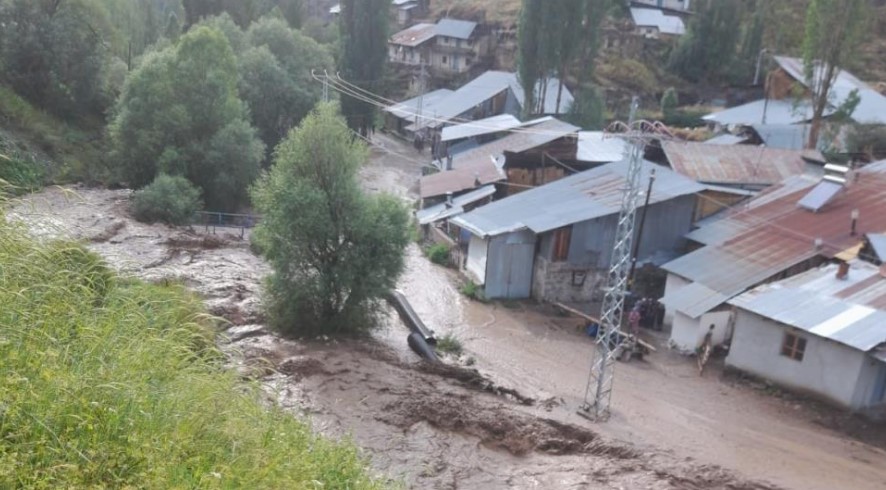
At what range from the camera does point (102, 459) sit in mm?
5148

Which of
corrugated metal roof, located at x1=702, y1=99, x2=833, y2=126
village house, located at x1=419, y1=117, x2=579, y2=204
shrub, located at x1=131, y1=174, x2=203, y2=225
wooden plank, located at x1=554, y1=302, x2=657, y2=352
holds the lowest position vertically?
wooden plank, located at x1=554, y1=302, x2=657, y2=352

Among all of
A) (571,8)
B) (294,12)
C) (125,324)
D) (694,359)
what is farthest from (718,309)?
(294,12)

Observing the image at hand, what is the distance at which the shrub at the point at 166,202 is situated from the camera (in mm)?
24406

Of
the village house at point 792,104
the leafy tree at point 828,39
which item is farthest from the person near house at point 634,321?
the village house at point 792,104

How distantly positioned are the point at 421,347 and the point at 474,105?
25.4 metres

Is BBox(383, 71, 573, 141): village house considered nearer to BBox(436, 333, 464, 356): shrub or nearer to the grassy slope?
the grassy slope

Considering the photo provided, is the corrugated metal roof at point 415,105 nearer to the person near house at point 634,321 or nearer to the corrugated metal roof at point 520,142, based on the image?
the corrugated metal roof at point 520,142

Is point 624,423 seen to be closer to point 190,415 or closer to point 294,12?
point 190,415

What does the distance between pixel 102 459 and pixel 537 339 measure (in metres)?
15.9

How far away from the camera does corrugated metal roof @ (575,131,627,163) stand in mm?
30500

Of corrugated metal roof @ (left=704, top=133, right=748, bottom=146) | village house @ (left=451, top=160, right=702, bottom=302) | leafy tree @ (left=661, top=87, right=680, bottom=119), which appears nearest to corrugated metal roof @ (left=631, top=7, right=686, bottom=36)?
leafy tree @ (left=661, top=87, right=680, bottom=119)

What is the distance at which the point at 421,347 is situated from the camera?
18047mm

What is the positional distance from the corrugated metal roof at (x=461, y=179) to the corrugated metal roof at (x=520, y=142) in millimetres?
996

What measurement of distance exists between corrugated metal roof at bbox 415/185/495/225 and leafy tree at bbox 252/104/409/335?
352 inches
